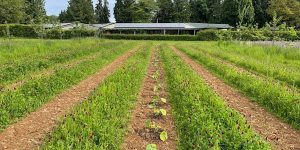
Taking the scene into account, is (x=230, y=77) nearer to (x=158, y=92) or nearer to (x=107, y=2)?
(x=158, y=92)

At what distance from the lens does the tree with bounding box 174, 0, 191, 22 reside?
9606cm

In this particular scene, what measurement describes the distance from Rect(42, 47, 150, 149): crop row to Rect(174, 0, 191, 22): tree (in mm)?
89104

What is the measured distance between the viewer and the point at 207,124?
258 inches

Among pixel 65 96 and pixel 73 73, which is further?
pixel 73 73

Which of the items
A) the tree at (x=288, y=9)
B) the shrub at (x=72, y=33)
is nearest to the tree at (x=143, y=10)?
the tree at (x=288, y=9)

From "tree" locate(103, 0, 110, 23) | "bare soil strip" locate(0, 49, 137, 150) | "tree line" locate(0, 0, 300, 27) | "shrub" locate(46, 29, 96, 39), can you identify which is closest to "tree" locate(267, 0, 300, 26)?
"tree line" locate(0, 0, 300, 27)

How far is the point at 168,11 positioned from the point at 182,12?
524 cm

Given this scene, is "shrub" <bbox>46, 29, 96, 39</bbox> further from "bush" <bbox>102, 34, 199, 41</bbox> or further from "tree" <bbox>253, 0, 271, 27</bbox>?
"tree" <bbox>253, 0, 271, 27</bbox>

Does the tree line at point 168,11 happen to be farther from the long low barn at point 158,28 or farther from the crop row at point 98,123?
the crop row at point 98,123

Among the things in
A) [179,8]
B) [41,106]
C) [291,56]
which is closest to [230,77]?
[41,106]

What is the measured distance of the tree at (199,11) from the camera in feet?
314

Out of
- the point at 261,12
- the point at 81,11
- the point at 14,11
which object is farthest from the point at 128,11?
the point at 261,12

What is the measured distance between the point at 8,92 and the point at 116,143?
411 centimetres

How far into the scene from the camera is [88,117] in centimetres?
671
